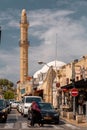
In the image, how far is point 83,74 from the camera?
148 ft

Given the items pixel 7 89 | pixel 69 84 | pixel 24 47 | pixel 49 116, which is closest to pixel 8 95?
pixel 7 89

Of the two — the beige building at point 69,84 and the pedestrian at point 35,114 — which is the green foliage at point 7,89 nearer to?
the beige building at point 69,84

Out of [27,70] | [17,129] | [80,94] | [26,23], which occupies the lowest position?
[17,129]

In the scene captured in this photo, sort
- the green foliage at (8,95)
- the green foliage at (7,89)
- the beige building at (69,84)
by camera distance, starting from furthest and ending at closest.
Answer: the green foliage at (7,89), the green foliage at (8,95), the beige building at (69,84)

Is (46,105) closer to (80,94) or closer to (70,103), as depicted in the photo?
(80,94)

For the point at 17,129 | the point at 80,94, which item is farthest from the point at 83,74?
the point at 17,129

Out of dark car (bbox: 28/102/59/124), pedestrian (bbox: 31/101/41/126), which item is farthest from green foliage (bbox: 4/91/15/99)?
pedestrian (bbox: 31/101/41/126)

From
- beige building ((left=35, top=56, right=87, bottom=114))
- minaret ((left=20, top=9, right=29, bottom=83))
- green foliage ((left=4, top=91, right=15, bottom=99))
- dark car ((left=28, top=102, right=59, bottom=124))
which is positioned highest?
minaret ((left=20, top=9, right=29, bottom=83))

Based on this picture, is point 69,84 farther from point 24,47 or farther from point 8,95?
point 8,95

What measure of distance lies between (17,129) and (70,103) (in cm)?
2933

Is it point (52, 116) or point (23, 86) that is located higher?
point (23, 86)

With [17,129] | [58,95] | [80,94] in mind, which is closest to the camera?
[17,129]

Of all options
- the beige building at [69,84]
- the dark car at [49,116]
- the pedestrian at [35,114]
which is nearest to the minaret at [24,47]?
the beige building at [69,84]

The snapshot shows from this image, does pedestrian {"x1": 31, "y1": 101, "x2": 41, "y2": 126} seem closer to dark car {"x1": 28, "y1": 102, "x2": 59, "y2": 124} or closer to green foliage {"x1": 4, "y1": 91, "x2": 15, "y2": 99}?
dark car {"x1": 28, "y1": 102, "x2": 59, "y2": 124}
